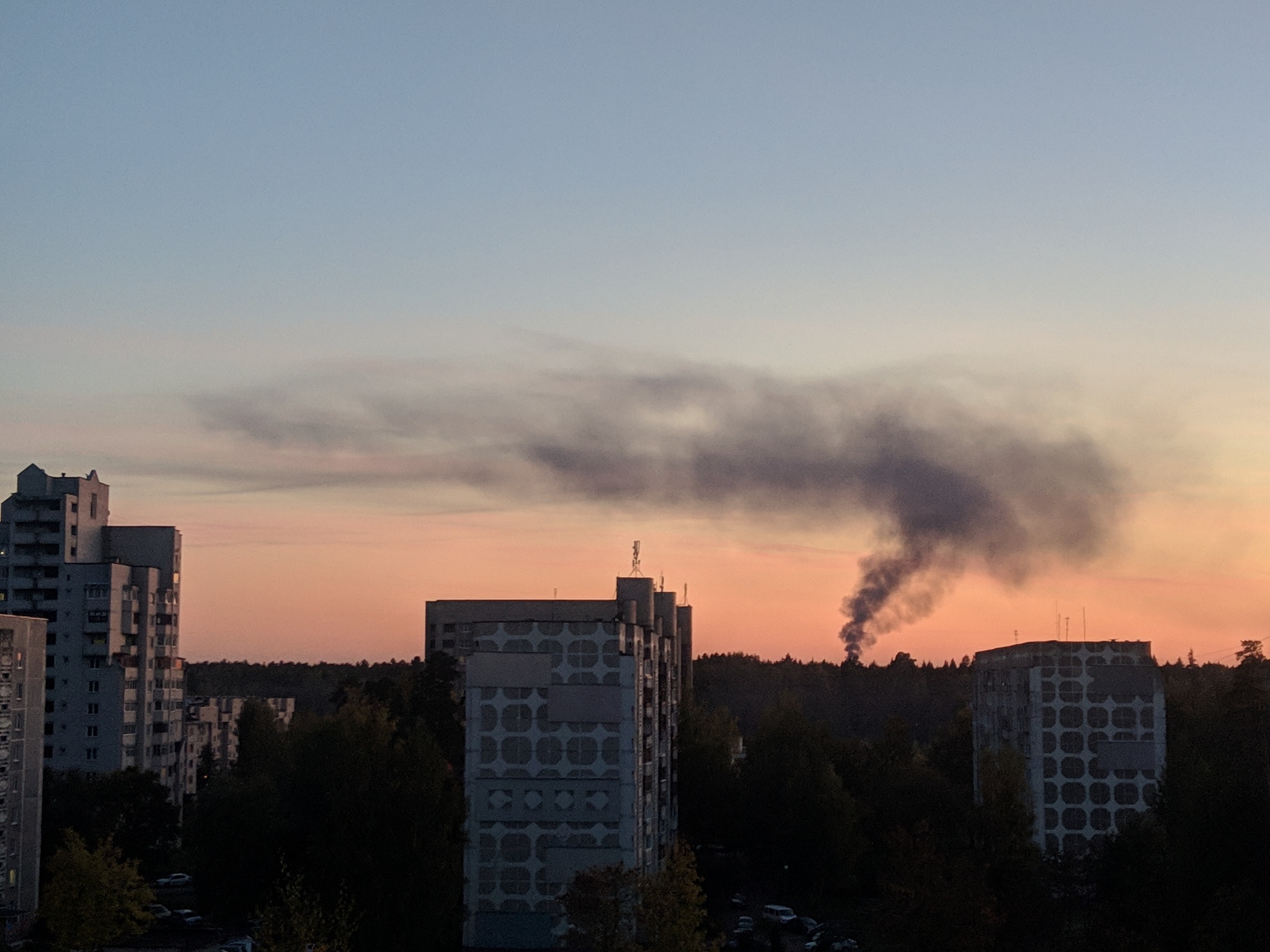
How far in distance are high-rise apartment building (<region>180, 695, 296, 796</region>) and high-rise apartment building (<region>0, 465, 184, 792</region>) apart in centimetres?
983

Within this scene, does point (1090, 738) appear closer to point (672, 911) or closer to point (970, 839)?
point (970, 839)

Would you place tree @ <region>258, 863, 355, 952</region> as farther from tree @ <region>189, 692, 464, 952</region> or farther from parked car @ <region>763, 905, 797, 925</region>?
parked car @ <region>763, 905, 797, 925</region>

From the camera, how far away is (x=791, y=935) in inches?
3167

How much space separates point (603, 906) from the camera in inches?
2136

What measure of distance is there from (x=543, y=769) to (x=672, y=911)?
817 inches

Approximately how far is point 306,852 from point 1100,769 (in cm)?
4864

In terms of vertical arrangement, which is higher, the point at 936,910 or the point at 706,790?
the point at 936,910

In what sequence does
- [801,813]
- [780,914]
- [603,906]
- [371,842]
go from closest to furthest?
1. [603,906]
2. [371,842]
3. [780,914]
4. [801,813]

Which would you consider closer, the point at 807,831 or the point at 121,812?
the point at 121,812

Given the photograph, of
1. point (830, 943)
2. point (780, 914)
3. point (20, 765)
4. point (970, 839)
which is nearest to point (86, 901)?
point (20, 765)

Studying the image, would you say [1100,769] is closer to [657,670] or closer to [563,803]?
[657,670]

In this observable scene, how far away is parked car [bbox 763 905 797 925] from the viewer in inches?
3243

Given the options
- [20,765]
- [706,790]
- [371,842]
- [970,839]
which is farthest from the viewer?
[706,790]

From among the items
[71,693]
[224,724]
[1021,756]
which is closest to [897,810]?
[1021,756]
